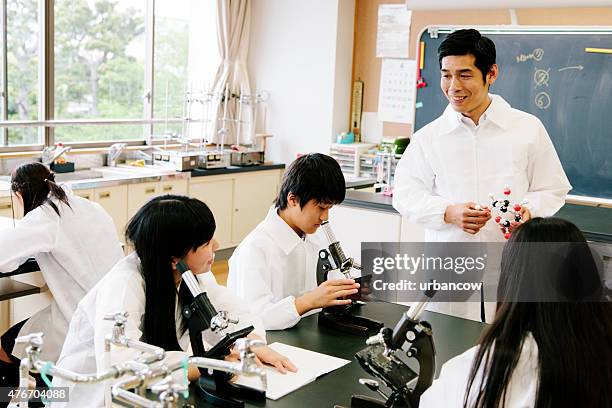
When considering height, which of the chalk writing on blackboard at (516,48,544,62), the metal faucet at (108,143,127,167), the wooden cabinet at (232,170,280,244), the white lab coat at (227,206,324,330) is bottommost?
the wooden cabinet at (232,170,280,244)

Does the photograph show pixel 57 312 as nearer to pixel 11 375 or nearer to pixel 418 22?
pixel 11 375

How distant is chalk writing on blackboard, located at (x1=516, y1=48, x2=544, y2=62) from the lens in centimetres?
430

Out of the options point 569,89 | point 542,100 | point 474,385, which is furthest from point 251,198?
point 474,385

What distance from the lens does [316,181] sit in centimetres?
219

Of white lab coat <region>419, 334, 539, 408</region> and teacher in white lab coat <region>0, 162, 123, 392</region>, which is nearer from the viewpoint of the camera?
white lab coat <region>419, 334, 539, 408</region>

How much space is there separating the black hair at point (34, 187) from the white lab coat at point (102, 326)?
2.96ft

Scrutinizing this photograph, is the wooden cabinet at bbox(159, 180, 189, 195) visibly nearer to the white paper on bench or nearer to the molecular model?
the molecular model

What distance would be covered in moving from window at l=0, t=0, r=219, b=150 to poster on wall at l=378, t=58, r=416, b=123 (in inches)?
55.7

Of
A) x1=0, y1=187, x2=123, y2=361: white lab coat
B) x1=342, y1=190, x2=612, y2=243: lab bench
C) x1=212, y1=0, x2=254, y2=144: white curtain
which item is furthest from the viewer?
x1=212, y1=0, x2=254, y2=144: white curtain

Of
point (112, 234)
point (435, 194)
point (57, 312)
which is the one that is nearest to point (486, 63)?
point (435, 194)

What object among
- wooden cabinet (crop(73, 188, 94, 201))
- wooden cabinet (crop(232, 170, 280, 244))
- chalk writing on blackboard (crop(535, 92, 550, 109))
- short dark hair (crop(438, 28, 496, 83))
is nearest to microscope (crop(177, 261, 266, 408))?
short dark hair (crop(438, 28, 496, 83))

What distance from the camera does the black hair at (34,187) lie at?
261 centimetres

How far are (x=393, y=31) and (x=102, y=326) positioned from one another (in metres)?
4.30

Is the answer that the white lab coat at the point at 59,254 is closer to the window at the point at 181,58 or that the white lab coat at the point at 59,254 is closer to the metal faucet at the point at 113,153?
the metal faucet at the point at 113,153
